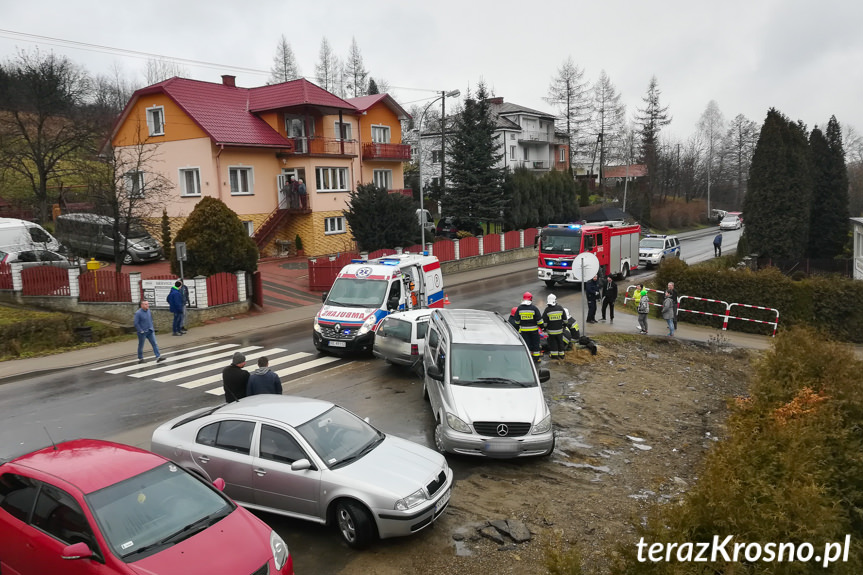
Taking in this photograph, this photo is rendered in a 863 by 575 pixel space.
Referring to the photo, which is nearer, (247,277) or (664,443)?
(664,443)

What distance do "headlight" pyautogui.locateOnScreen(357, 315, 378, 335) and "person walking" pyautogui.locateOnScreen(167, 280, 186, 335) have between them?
Result: 23.2ft

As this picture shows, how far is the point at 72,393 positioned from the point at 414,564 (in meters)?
10.4

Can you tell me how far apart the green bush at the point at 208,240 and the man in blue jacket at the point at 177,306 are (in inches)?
83.4

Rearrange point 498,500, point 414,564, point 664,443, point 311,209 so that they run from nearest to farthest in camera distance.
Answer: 1. point 414,564
2. point 498,500
3. point 664,443
4. point 311,209

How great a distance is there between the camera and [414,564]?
641 centimetres

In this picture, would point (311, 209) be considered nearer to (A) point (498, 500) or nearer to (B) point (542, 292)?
(B) point (542, 292)

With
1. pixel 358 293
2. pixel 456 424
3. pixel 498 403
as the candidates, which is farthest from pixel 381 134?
pixel 456 424

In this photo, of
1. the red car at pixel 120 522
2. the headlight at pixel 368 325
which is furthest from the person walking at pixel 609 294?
the red car at pixel 120 522

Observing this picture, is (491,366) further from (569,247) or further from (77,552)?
(569,247)

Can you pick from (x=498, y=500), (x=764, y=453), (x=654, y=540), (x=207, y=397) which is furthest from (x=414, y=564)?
(x=207, y=397)

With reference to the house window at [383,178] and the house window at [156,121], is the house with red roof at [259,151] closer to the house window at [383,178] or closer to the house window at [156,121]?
the house window at [156,121]

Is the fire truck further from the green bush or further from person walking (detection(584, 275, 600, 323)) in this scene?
the green bush

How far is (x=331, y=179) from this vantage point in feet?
119

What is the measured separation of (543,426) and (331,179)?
96.5ft
